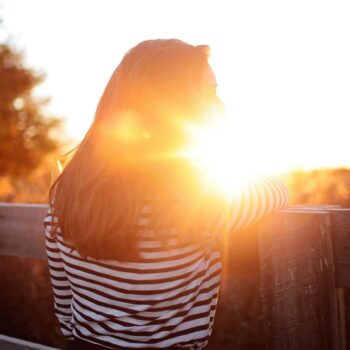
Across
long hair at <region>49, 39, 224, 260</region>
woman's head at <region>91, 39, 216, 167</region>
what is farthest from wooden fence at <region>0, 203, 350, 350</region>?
woman's head at <region>91, 39, 216, 167</region>

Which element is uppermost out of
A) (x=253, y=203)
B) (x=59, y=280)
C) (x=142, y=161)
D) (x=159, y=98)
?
(x=159, y=98)

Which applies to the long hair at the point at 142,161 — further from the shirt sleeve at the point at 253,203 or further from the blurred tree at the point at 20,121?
the blurred tree at the point at 20,121

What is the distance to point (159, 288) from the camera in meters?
1.48

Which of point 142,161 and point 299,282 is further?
point 299,282

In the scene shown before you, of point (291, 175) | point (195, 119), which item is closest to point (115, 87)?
point (195, 119)

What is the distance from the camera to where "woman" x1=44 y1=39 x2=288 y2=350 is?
4.63ft

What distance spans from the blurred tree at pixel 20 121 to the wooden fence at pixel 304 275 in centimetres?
2011

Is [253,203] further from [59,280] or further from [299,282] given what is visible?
[59,280]

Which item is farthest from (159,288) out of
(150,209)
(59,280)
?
(59,280)

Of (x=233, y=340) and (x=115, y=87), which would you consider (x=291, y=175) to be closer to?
(x=233, y=340)

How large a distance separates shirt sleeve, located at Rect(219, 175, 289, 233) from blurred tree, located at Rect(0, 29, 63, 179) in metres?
20.1

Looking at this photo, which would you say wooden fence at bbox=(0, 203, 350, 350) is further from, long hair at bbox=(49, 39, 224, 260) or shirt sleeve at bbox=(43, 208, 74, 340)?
shirt sleeve at bbox=(43, 208, 74, 340)

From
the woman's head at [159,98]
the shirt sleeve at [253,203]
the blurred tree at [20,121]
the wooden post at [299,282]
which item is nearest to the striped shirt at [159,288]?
the shirt sleeve at [253,203]

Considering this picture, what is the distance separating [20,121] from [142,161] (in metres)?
21.3
